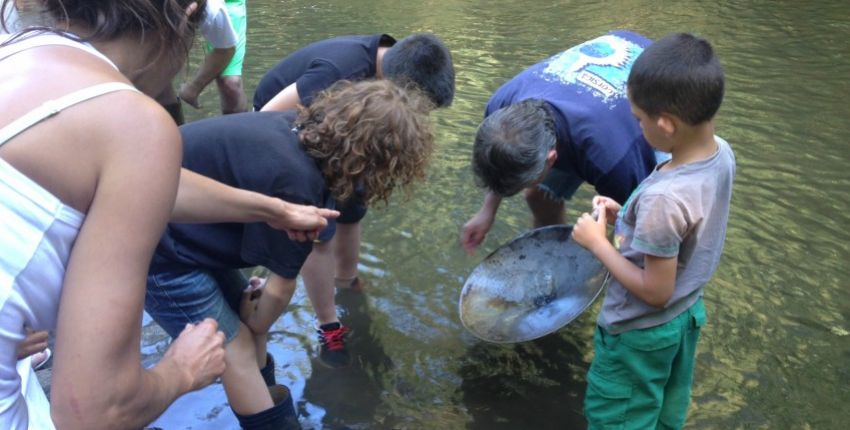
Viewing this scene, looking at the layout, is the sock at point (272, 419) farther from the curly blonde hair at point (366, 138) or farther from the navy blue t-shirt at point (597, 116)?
the navy blue t-shirt at point (597, 116)

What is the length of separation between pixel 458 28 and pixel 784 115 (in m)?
3.94

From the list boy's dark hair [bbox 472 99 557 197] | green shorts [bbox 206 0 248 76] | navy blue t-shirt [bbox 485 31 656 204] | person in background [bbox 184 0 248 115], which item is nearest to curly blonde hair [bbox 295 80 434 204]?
boy's dark hair [bbox 472 99 557 197]

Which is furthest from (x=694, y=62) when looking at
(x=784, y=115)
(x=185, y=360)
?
(x=784, y=115)

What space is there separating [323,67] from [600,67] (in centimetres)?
109

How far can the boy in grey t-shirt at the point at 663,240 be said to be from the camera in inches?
75.3

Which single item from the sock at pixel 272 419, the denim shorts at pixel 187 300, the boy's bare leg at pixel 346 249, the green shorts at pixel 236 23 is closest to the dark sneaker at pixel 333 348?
the boy's bare leg at pixel 346 249

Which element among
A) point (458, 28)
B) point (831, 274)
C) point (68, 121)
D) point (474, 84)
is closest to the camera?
point (68, 121)

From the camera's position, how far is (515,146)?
7.73 feet

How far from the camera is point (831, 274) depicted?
3471mm

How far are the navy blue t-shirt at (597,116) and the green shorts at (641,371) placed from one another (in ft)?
1.75

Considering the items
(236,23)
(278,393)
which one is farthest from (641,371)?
(236,23)

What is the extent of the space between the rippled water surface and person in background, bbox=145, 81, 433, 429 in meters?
0.63

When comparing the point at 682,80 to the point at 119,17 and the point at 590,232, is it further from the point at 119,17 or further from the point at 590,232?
the point at 119,17

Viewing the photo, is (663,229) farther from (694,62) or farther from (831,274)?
(831,274)
